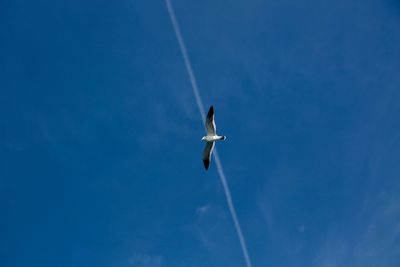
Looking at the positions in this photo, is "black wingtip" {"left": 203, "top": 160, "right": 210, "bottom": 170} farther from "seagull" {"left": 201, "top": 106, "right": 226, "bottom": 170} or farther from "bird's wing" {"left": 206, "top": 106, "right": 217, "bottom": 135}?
"bird's wing" {"left": 206, "top": 106, "right": 217, "bottom": 135}

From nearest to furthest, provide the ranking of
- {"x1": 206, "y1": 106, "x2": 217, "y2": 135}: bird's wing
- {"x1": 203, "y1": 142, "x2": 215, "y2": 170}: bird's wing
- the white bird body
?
{"x1": 206, "y1": 106, "x2": 217, "y2": 135}: bird's wing, the white bird body, {"x1": 203, "y1": 142, "x2": 215, "y2": 170}: bird's wing

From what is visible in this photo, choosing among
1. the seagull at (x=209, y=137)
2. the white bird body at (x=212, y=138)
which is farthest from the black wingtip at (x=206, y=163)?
the white bird body at (x=212, y=138)

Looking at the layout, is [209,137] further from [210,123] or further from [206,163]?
Result: [206,163]

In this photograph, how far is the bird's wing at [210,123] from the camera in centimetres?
3878

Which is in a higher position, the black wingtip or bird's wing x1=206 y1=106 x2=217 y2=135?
bird's wing x1=206 y1=106 x2=217 y2=135

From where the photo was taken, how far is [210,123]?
3912 cm

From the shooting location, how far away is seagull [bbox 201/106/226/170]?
38.8m

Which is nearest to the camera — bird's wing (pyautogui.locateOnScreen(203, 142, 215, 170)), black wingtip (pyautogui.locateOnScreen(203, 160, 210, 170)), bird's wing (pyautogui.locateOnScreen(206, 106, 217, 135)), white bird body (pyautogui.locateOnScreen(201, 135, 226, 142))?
bird's wing (pyautogui.locateOnScreen(206, 106, 217, 135))

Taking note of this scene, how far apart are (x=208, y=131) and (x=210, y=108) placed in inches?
91.2

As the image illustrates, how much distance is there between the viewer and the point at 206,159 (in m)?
41.8

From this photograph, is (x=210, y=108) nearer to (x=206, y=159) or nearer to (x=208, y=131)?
(x=208, y=131)

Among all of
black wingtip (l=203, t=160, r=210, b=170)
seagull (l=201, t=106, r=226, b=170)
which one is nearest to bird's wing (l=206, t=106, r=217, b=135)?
seagull (l=201, t=106, r=226, b=170)

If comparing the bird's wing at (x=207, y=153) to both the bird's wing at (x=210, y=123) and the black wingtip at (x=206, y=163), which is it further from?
the bird's wing at (x=210, y=123)

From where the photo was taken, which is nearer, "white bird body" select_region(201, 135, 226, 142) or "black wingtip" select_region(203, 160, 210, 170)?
"white bird body" select_region(201, 135, 226, 142)
